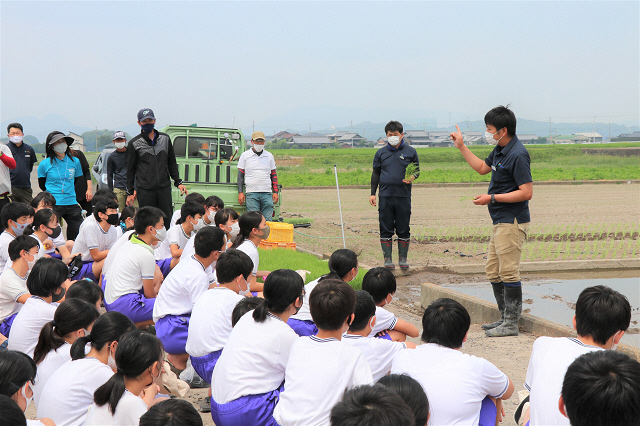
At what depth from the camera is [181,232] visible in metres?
6.68

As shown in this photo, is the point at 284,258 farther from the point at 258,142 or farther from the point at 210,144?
the point at 210,144

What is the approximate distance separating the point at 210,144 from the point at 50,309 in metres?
8.34

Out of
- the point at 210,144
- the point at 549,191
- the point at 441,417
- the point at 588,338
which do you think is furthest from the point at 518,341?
the point at 549,191

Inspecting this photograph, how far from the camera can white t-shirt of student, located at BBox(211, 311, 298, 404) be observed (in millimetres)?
3236

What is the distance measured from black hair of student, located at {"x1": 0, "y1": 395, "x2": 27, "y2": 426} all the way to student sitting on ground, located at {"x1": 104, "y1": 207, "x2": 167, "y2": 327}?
3.16m

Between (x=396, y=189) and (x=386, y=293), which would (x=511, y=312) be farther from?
(x=396, y=189)

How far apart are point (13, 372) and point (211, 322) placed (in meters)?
1.62

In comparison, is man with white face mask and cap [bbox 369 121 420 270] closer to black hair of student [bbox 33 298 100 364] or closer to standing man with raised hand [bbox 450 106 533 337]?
standing man with raised hand [bbox 450 106 533 337]

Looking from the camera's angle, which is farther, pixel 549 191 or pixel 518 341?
pixel 549 191

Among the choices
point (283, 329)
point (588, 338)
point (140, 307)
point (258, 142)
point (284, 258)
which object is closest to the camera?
point (588, 338)

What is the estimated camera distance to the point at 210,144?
1219cm

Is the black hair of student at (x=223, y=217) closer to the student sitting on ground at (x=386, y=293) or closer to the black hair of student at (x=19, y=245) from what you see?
the black hair of student at (x=19, y=245)

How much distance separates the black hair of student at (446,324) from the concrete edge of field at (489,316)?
233 centimetres

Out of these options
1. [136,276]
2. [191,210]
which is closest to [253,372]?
[136,276]
